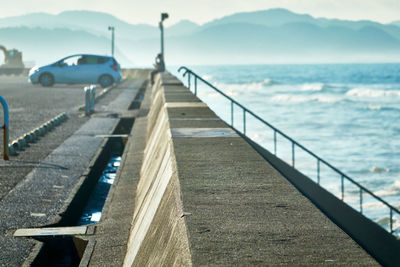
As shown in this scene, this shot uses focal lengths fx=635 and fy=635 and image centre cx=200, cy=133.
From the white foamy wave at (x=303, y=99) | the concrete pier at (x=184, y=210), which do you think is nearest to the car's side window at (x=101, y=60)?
the concrete pier at (x=184, y=210)

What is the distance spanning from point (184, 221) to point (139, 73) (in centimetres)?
5198

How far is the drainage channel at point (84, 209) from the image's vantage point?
6059 mm

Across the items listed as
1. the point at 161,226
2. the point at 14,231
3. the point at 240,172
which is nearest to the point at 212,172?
the point at 240,172

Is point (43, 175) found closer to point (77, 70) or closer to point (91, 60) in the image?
point (77, 70)

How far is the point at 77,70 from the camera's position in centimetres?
3378

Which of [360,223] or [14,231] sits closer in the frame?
[14,231]

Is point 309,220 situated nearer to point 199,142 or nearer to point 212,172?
point 212,172

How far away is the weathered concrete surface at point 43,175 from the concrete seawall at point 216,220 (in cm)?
68

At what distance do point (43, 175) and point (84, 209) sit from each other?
1.31 meters

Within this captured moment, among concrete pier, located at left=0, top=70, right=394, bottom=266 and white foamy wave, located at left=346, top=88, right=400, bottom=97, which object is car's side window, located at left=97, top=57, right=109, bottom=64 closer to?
concrete pier, located at left=0, top=70, right=394, bottom=266

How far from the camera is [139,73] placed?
55.2 m

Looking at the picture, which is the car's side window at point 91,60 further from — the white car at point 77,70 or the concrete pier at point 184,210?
the concrete pier at point 184,210

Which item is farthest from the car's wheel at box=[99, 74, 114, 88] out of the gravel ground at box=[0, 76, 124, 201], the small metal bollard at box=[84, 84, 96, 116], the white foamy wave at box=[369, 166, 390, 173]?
the small metal bollard at box=[84, 84, 96, 116]

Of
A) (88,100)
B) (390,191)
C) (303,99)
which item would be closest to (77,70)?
(88,100)
